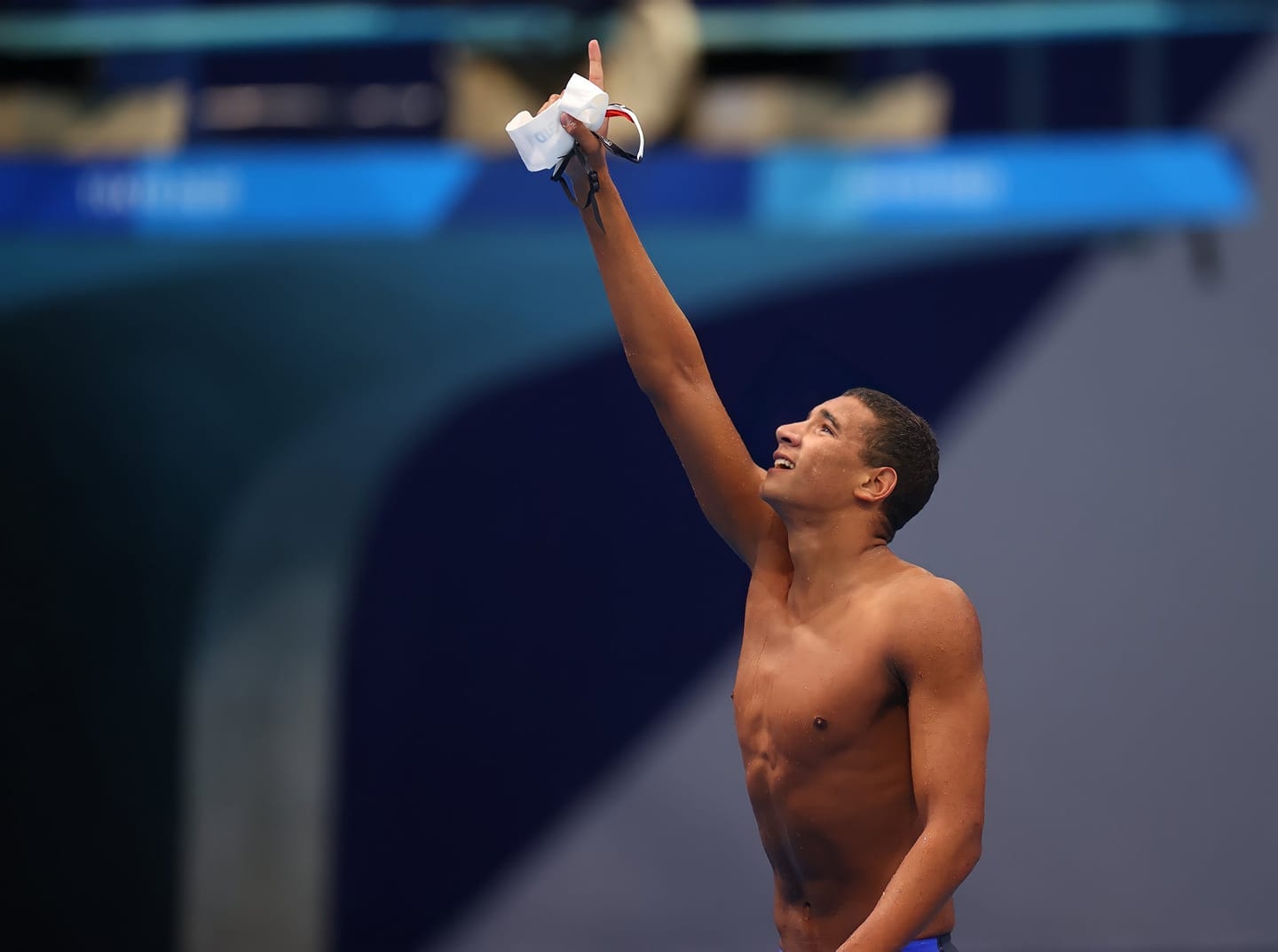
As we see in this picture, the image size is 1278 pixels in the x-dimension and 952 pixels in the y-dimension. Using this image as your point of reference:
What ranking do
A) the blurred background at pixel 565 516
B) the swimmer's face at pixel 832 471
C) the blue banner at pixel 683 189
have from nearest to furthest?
the swimmer's face at pixel 832 471 → the blue banner at pixel 683 189 → the blurred background at pixel 565 516

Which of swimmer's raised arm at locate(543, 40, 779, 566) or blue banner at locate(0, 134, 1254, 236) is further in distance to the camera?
blue banner at locate(0, 134, 1254, 236)

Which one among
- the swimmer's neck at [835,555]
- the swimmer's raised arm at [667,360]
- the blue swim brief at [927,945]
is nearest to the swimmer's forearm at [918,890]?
the blue swim brief at [927,945]

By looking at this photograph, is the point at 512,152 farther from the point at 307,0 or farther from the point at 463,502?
the point at 307,0

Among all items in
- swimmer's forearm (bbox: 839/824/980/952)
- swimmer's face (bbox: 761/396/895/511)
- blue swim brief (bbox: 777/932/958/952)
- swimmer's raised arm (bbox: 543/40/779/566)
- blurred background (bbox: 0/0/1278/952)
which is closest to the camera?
swimmer's forearm (bbox: 839/824/980/952)

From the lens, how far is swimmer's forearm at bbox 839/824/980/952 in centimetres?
211

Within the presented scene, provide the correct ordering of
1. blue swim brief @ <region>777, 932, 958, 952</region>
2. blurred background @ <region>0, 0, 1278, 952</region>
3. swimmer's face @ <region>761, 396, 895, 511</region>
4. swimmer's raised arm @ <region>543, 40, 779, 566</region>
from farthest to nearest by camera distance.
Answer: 1. blurred background @ <region>0, 0, 1278, 952</region>
2. swimmer's raised arm @ <region>543, 40, 779, 566</region>
3. swimmer's face @ <region>761, 396, 895, 511</region>
4. blue swim brief @ <region>777, 932, 958, 952</region>

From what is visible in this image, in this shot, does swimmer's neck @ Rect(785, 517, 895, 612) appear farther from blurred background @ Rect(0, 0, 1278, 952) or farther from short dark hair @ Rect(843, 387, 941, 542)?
blurred background @ Rect(0, 0, 1278, 952)

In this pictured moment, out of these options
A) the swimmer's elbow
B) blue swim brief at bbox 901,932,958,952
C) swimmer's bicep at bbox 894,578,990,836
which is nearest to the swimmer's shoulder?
swimmer's bicep at bbox 894,578,990,836

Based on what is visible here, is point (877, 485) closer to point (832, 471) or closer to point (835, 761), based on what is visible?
point (832, 471)

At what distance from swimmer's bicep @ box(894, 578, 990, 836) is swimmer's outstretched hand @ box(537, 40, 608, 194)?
81 centimetres

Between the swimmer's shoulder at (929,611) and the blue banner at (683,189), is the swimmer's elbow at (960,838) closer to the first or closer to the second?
the swimmer's shoulder at (929,611)

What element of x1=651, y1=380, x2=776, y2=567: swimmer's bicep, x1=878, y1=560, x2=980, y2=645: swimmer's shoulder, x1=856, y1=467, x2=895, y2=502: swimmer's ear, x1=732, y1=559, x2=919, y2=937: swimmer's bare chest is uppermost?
x1=651, y1=380, x2=776, y2=567: swimmer's bicep

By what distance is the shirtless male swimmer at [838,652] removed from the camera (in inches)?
85.1

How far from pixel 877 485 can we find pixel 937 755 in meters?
0.42
